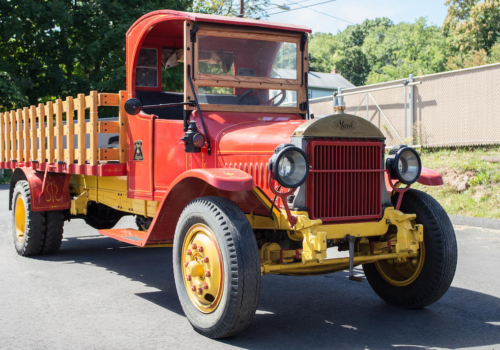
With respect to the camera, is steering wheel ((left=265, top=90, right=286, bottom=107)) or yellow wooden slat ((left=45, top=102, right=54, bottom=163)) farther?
yellow wooden slat ((left=45, top=102, right=54, bottom=163))

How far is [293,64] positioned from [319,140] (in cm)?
166

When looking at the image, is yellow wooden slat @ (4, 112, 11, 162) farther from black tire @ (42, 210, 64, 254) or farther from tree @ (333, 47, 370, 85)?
tree @ (333, 47, 370, 85)

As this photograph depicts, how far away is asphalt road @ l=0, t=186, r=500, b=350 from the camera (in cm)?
404

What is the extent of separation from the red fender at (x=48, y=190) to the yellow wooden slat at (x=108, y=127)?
1.57m

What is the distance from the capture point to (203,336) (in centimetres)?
416

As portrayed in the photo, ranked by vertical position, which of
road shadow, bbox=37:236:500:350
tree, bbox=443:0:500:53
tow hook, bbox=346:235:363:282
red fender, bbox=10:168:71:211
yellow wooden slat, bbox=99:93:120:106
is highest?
tree, bbox=443:0:500:53

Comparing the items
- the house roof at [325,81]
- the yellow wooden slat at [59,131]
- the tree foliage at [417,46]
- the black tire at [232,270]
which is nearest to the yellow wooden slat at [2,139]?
the yellow wooden slat at [59,131]

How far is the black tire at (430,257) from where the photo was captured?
4547mm

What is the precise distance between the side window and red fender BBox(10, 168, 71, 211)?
1.79 m

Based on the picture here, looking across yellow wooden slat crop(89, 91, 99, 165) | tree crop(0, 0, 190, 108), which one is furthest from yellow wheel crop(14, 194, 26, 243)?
tree crop(0, 0, 190, 108)

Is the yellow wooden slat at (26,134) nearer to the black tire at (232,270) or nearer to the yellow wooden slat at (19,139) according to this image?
the yellow wooden slat at (19,139)

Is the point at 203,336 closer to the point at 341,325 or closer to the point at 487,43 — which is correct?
the point at 341,325

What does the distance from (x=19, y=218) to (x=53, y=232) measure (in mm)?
708

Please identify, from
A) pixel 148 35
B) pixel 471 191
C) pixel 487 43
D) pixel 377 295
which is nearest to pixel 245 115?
pixel 148 35
